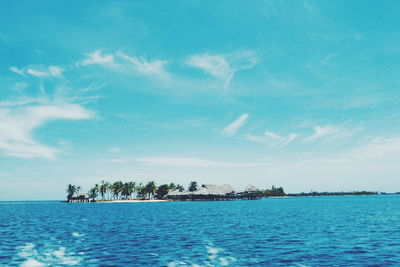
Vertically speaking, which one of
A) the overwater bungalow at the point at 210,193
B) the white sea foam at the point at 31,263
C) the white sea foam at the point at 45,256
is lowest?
the white sea foam at the point at 31,263

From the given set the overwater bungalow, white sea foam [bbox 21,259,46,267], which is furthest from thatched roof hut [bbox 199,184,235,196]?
white sea foam [bbox 21,259,46,267]

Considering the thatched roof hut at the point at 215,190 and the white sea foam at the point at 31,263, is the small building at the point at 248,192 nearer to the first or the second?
the thatched roof hut at the point at 215,190

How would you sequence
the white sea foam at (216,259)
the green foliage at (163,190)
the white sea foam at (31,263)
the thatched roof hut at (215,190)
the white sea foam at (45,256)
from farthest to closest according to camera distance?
1. the green foliage at (163,190)
2. the thatched roof hut at (215,190)
3. the white sea foam at (45,256)
4. the white sea foam at (31,263)
5. the white sea foam at (216,259)

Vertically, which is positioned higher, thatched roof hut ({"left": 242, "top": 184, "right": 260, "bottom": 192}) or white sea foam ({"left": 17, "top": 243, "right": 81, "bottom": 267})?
thatched roof hut ({"left": 242, "top": 184, "right": 260, "bottom": 192})

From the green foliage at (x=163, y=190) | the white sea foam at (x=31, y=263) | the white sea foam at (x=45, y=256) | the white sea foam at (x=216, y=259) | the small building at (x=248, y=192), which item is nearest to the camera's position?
the white sea foam at (x=216, y=259)

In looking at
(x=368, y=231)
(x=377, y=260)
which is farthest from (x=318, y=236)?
(x=377, y=260)

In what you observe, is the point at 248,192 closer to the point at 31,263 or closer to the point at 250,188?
the point at 250,188

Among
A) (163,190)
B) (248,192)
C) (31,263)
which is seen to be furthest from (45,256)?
(163,190)

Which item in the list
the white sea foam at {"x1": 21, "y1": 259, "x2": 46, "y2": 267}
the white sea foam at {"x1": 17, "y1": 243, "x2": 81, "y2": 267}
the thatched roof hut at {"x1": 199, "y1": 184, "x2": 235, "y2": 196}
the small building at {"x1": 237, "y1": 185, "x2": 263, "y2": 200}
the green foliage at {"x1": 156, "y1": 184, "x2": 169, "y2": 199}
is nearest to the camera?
the white sea foam at {"x1": 21, "y1": 259, "x2": 46, "y2": 267}

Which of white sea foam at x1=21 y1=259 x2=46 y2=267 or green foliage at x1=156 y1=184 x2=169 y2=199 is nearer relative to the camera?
white sea foam at x1=21 y1=259 x2=46 y2=267

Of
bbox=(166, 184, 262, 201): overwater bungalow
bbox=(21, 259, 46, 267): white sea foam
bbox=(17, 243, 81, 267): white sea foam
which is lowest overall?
bbox=(21, 259, 46, 267): white sea foam

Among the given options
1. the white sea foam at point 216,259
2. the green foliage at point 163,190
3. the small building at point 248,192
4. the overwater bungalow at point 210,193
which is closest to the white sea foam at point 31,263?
the white sea foam at point 216,259

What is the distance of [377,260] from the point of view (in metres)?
23.7

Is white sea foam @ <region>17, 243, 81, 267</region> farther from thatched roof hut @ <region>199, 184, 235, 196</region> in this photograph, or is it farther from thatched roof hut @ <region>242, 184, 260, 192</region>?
thatched roof hut @ <region>242, 184, 260, 192</region>
